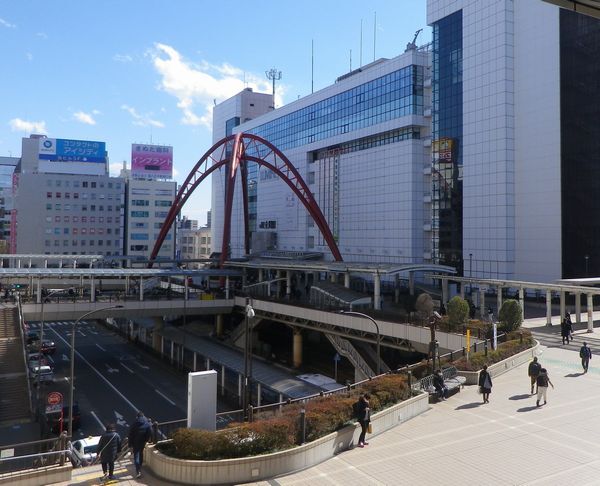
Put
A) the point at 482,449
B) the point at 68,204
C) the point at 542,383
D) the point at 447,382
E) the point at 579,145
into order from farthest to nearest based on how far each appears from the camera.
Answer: the point at 68,204 → the point at 579,145 → the point at 447,382 → the point at 542,383 → the point at 482,449

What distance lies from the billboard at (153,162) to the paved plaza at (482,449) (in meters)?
109

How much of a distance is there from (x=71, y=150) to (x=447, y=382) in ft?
370

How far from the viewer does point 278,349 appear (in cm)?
5644

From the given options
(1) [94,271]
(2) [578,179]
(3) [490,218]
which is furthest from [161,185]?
(2) [578,179]

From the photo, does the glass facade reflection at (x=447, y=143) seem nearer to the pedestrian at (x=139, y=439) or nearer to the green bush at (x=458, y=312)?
the green bush at (x=458, y=312)

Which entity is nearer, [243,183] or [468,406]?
[468,406]

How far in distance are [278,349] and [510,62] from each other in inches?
1546

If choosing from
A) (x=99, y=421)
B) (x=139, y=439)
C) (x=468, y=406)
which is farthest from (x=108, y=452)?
(x=99, y=421)

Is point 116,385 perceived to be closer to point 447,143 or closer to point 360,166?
point 447,143

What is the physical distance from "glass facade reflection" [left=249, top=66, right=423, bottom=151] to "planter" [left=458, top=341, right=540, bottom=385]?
4484 cm

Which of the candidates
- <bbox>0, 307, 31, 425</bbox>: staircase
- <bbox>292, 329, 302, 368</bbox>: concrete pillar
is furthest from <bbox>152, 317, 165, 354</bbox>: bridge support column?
<bbox>292, 329, 302, 368</bbox>: concrete pillar

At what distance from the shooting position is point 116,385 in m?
45.4

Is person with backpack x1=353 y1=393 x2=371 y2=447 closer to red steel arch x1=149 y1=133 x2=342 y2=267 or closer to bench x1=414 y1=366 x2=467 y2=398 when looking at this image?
bench x1=414 y1=366 x2=467 y2=398

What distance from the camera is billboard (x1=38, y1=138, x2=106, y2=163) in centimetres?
11306
